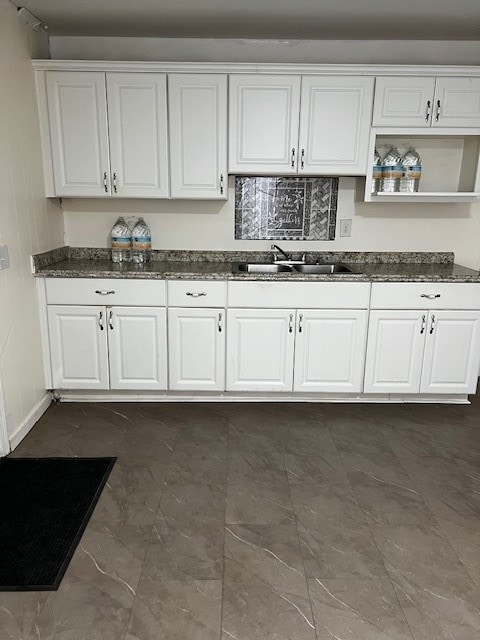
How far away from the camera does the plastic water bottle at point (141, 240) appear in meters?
3.47

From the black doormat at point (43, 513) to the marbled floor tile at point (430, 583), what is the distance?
4.20 ft

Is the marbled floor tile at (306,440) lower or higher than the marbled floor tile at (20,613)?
higher

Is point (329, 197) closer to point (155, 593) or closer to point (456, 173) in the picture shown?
point (456, 173)

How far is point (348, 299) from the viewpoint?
316cm

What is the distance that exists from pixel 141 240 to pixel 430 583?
105 inches

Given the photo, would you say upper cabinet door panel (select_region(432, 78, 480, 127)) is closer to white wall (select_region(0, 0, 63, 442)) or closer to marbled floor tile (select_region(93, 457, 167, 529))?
white wall (select_region(0, 0, 63, 442))

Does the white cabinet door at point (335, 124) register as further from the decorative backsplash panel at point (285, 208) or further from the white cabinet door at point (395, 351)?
the white cabinet door at point (395, 351)

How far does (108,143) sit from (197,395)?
177 cm

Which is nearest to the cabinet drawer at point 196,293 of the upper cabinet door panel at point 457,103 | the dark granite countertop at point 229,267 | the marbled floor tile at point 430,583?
the dark granite countertop at point 229,267

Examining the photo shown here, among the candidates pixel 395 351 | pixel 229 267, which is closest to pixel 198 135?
pixel 229 267

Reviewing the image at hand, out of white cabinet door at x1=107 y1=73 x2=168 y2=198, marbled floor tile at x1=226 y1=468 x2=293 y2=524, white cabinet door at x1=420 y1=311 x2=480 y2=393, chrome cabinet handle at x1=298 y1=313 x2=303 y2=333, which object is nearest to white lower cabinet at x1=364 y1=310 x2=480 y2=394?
white cabinet door at x1=420 y1=311 x2=480 y2=393

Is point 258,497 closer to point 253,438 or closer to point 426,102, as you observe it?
point 253,438

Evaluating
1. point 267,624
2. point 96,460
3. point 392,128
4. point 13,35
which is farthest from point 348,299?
point 13,35

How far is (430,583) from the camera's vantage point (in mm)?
1833
